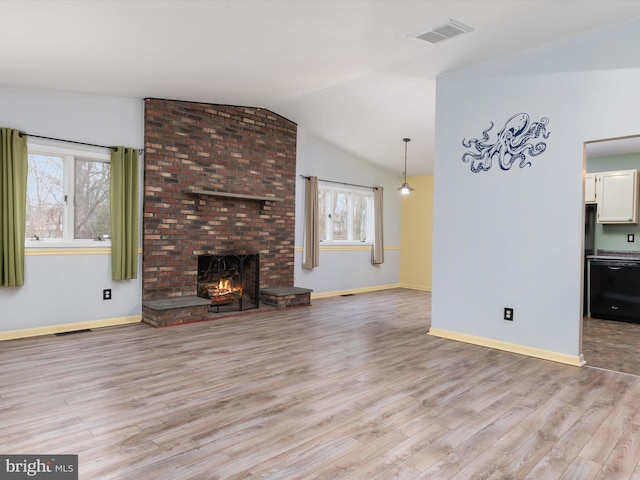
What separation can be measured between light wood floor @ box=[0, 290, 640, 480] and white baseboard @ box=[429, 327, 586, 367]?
0.39 ft

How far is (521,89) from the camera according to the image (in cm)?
419

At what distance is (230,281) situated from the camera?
6438 mm

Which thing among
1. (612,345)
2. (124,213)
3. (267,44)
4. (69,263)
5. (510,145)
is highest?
(267,44)

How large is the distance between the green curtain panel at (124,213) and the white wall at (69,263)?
0.14m

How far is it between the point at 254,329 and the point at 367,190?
4292mm

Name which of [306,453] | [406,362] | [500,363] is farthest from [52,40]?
[500,363]

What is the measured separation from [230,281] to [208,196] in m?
1.34

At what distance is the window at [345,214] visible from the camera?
788 centimetres

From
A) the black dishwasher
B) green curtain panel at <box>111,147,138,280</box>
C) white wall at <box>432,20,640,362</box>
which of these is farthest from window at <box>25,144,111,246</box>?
the black dishwasher

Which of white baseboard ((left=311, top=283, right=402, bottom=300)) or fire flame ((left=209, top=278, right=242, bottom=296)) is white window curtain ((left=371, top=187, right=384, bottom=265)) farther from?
fire flame ((left=209, top=278, right=242, bottom=296))

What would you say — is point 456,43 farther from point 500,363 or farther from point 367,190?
point 367,190

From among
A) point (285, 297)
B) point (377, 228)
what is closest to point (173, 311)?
point (285, 297)

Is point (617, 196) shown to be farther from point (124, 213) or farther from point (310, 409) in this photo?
point (124, 213)

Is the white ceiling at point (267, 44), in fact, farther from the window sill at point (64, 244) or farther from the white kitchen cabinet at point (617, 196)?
the white kitchen cabinet at point (617, 196)
